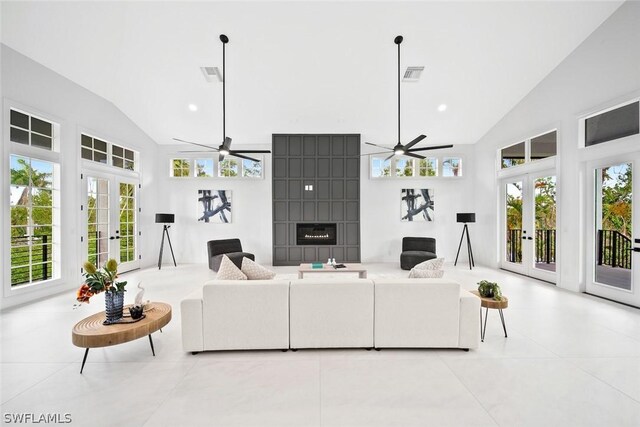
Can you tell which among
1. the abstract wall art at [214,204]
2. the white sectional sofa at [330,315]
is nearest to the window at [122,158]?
the abstract wall art at [214,204]

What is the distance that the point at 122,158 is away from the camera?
6211 mm

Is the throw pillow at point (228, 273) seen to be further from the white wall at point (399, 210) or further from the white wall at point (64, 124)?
the white wall at point (399, 210)

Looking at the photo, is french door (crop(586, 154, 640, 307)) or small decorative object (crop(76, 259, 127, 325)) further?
french door (crop(586, 154, 640, 307))

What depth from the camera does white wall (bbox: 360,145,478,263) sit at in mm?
7320

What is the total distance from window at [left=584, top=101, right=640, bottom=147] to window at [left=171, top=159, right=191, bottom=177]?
847 cm

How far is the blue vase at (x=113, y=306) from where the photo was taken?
2.40 meters

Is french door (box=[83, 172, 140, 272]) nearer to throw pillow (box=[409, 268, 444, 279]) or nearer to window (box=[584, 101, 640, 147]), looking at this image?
throw pillow (box=[409, 268, 444, 279])

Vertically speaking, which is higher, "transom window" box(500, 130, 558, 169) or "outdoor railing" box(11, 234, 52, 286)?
"transom window" box(500, 130, 558, 169)

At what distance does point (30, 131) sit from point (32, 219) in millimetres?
1354

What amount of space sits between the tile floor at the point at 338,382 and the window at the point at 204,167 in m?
4.87

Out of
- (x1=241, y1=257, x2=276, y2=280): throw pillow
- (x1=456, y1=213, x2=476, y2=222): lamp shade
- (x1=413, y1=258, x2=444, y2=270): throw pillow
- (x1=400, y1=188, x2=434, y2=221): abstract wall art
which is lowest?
(x1=241, y1=257, x2=276, y2=280): throw pillow

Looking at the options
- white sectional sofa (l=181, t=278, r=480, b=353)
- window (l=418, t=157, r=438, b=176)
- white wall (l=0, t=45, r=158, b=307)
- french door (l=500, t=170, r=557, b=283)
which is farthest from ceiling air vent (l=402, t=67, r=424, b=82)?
white wall (l=0, t=45, r=158, b=307)

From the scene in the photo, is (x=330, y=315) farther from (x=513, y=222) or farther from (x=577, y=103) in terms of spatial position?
(x=513, y=222)

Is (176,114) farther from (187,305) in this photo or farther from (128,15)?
(187,305)
